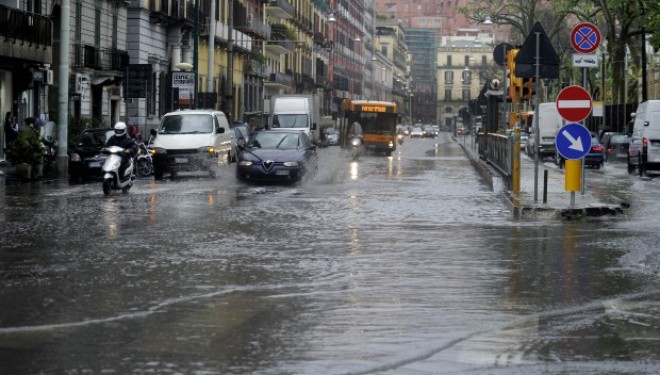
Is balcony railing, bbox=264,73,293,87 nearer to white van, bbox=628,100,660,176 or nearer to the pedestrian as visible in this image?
Result: white van, bbox=628,100,660,176

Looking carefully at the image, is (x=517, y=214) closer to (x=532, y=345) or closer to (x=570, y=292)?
(x=570, y=292)

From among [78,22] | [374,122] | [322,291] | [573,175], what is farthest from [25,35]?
[374,122]

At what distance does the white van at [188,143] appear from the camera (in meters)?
33.2

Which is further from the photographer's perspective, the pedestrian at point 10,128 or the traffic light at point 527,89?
the pedestrian at point 10,128

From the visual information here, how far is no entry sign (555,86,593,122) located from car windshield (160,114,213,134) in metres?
15.0

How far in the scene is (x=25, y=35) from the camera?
38.3 m

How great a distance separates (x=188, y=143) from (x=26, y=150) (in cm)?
446

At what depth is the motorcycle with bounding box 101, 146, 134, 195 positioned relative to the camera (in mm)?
25469

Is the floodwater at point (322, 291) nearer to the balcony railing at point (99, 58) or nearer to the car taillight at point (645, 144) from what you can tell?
the car taillight at point (645, 144)

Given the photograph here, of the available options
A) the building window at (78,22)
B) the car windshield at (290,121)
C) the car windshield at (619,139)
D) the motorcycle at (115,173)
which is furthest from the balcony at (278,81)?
the motorcycle at (115,173)

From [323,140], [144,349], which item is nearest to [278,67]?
[323,140]

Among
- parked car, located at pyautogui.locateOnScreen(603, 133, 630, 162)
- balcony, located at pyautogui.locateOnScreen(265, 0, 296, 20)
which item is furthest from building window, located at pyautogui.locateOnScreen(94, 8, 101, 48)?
balcony, located at pyautogui.locateOnScreen(265, 0, 296, 20)

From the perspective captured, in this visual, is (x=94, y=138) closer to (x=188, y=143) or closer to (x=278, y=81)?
(x=188, y=143)

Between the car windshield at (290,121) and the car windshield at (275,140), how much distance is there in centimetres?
2912
